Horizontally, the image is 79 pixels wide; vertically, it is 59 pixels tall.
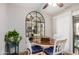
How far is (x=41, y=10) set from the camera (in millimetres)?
1290

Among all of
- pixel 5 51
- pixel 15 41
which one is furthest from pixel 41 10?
pixel 5 51

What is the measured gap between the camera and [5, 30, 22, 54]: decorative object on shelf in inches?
50.6

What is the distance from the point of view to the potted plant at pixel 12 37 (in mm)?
1284

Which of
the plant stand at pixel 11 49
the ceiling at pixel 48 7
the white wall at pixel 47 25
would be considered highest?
the ceiling at pixel 48 7

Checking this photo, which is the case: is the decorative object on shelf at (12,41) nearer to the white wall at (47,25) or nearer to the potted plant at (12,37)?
the potted plant at (12,37)

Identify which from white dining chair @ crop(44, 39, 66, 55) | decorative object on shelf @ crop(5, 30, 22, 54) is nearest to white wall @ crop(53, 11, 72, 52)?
white dining chair @ crop(44, 39, 66, 55)

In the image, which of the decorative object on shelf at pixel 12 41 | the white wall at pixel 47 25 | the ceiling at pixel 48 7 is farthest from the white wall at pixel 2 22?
the white wall at pixel 47 25

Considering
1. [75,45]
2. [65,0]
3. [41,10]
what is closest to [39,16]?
[41,10]

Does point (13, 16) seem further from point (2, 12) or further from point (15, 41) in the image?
point (15, 41)

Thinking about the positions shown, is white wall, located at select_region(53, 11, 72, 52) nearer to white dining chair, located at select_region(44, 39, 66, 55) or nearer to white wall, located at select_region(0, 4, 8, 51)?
white dining chair, located at select_region(44, 39, 66, 55)

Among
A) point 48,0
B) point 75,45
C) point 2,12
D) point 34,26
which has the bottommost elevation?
point 75,45

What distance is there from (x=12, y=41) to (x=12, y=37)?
38 millimetres
